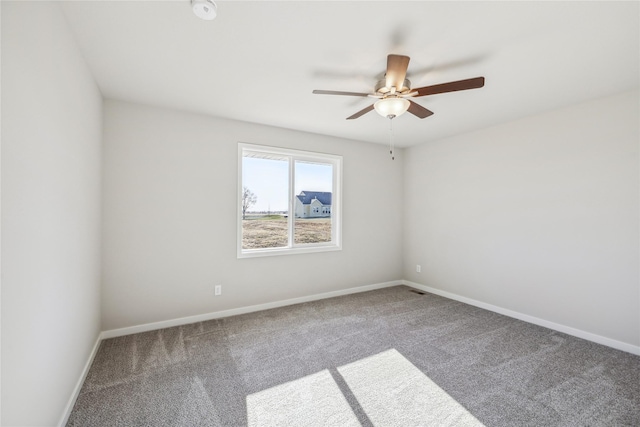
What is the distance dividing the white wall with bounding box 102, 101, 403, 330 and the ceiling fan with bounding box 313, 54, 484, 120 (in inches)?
70.0

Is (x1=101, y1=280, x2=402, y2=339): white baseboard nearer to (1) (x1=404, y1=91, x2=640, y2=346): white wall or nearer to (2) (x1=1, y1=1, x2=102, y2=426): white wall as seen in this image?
(2) (x1=1, y1=1, x2=102, y2=426): white wall

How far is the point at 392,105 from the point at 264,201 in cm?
217

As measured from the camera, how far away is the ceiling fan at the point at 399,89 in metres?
1.80

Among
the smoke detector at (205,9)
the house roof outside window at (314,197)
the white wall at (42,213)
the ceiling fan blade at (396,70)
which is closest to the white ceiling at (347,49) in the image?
the smoke detector at (205,9)

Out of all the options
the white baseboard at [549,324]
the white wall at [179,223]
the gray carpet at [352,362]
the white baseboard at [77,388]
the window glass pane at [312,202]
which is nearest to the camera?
the white baseboard at [77,388]

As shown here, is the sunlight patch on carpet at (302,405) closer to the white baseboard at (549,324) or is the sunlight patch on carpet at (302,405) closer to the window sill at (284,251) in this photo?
the window sill at (284,251)

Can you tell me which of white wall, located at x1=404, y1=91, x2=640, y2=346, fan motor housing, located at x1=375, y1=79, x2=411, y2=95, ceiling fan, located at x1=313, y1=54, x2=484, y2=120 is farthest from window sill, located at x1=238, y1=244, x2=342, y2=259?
fan motor housing, located at x1=375, y1=79, x2=411, y2=95

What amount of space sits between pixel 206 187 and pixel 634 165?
4351mm

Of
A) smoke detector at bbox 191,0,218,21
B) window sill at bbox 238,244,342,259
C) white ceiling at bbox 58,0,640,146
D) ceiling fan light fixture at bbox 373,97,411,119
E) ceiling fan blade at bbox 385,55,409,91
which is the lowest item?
window sill at bbox 238,244,342,259

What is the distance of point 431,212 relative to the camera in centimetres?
443

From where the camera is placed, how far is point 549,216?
3072mm

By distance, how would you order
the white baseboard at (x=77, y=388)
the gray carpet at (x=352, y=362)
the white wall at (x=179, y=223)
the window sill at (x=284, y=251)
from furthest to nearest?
1. the window sill at (x=284, y=251)
2. the white wall at (x=179, y=223)
3. the gray carpet at (x=352, y=362)
4. the white baseboard at (x=77, y=388)

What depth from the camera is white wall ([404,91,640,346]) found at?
2600 mm

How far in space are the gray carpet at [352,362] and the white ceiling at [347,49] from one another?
8.02 ft
